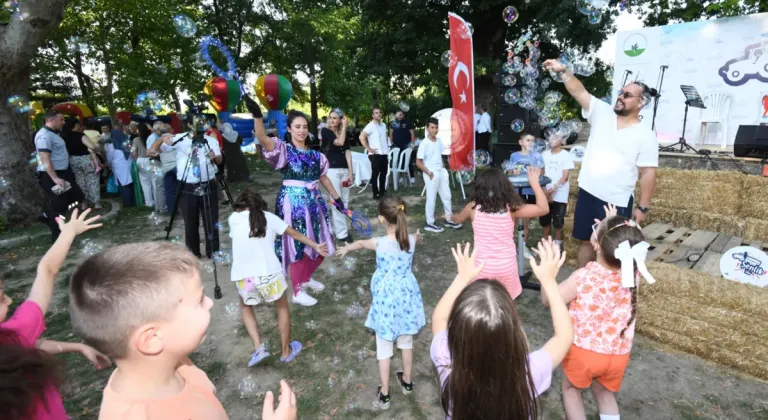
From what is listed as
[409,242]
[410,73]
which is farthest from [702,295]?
[410,73]

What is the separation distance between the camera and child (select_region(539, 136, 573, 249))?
228 inches

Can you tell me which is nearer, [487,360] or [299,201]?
[487,360]

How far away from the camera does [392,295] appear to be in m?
3.26

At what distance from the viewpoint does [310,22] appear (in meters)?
23.9

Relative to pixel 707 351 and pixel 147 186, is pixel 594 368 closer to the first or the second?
pixel 707 351

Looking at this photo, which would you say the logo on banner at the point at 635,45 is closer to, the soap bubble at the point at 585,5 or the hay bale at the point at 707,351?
the soap bubble at the point at 585,5

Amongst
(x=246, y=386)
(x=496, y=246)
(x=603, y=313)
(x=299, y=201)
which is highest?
(x=299, y=201)

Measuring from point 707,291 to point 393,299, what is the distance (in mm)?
3081

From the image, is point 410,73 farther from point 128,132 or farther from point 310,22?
point 128,132

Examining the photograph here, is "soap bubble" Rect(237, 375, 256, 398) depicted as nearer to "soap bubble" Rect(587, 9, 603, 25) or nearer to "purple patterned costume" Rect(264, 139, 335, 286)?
"purple patterned costume" Rect(264, 139, 335, 286)

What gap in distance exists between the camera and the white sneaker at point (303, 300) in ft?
17.0

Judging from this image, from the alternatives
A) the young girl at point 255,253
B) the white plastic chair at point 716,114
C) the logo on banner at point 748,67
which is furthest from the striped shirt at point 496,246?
the logo on banner at point 748,67

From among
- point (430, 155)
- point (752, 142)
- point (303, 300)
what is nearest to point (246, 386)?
point (303, 300)

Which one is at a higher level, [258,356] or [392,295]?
[392,295]
